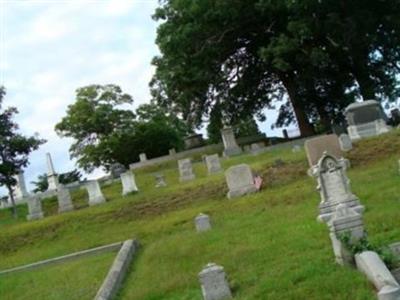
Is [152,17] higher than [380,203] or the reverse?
higher

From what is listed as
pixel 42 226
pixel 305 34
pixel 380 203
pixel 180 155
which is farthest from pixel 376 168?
pixel 180 155

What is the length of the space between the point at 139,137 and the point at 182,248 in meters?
43.8

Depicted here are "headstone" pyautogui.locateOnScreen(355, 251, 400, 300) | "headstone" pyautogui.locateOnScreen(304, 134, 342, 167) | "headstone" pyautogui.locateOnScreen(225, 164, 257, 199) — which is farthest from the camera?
"headstone" pyautogui.locateOnScreen(225, 164, 257, 199)

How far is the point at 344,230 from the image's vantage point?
975 centimetres

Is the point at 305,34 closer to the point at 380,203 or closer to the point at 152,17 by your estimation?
the point at 152,17

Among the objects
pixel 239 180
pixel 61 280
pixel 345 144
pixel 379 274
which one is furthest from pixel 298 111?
pixel 379 274

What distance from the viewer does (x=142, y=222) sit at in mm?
20531

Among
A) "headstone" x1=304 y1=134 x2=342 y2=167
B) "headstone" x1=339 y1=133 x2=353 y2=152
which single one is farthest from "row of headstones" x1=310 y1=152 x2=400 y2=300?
"headstone" x1=339 y1=133 x2=353 y2=152

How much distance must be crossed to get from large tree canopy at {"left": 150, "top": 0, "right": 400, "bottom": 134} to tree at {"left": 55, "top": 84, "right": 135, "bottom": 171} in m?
12.6

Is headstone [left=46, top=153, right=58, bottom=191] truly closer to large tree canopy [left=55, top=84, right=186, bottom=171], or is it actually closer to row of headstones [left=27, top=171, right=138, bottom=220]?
large tree canopy [left=55, top=84, right=186, bottom=171]

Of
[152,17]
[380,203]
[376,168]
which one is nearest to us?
[380,203]

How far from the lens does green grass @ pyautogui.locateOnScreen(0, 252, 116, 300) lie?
504 inches

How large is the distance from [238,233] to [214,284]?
16.5 ft

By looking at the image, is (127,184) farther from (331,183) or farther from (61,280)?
(331,183)
